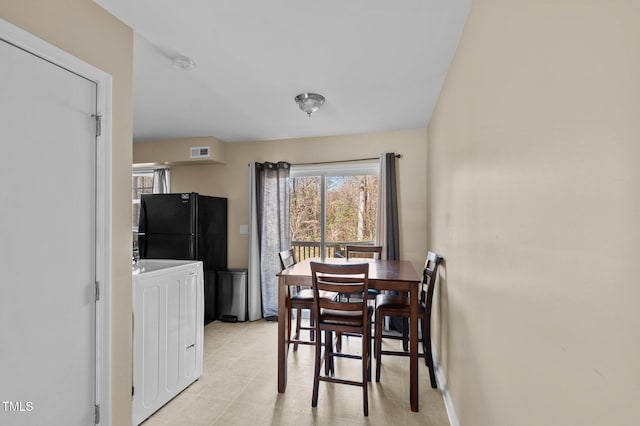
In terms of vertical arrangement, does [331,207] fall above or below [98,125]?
below

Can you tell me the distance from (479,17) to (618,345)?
1.49m

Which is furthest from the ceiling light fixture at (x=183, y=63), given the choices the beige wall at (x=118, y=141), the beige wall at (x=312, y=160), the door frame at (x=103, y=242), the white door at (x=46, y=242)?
the beige wall at (x=312, y=160)

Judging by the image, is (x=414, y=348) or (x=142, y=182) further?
(x=142, y=182)

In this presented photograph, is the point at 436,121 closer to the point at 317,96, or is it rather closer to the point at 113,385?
the point at 317,96

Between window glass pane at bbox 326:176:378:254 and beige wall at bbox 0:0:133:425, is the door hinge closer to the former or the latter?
beige wall at bbox 0:0:133:425

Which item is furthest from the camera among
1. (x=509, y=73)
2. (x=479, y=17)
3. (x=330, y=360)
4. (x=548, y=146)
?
(x=330, y=360)

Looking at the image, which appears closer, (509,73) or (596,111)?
(596,111)

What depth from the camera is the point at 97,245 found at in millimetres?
1623

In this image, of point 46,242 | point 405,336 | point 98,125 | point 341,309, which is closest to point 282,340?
point 341,309

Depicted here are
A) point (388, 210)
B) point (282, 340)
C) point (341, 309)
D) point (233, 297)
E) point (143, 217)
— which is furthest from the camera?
point (233, 297)

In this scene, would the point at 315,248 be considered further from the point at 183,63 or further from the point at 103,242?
the point at 103,242

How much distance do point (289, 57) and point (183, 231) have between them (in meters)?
2.67

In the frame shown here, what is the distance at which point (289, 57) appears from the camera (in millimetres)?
2141

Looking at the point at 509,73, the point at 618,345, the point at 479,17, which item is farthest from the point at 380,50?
the point at 618,345
